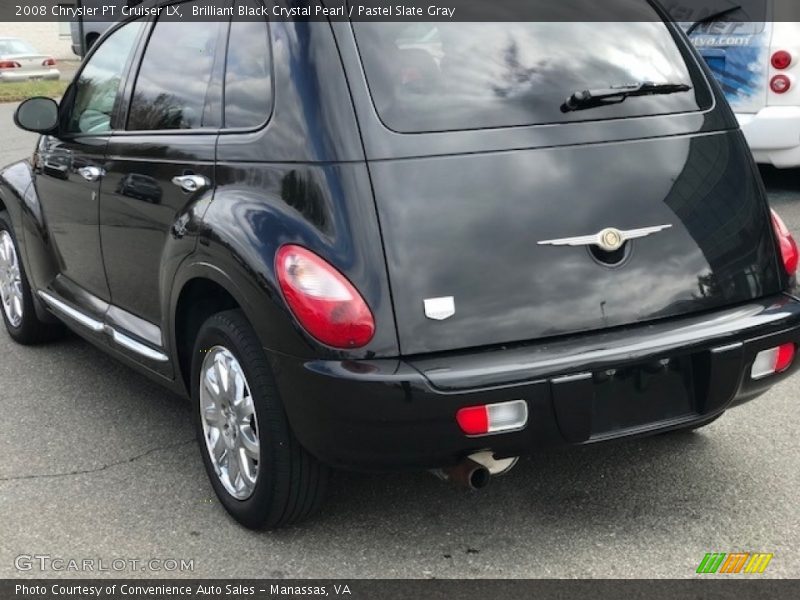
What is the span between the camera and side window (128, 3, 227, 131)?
12.3 feet

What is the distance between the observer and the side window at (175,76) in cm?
375

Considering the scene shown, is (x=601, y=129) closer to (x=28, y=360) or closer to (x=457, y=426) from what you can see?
(x=457, y=426)

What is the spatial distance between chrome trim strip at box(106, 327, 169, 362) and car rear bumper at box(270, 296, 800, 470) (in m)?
0.98

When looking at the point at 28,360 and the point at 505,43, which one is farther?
the point at 28,360

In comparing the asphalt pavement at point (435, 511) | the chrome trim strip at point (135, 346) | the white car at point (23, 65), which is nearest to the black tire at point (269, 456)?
the asphalt pavement at point (435, 511)

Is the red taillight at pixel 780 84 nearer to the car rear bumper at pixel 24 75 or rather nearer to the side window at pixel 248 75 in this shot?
the side window at pixel 248 75

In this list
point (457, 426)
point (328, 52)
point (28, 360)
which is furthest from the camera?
point (28, 360)

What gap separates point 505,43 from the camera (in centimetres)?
335

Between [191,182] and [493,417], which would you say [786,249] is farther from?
[191,182]

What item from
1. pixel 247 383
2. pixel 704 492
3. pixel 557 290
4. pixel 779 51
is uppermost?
pixel 557 290

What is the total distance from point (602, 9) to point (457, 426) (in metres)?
1.56

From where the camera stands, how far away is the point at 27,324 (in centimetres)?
561

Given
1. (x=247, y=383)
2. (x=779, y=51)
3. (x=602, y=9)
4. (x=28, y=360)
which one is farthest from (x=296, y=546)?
(x=779, y=51)

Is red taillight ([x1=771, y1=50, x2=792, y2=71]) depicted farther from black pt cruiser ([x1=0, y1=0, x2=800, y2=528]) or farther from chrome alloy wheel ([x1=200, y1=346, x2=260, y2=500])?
chrome alloy wheel ([x1=200, y1=346, x2=260, y2=500])
